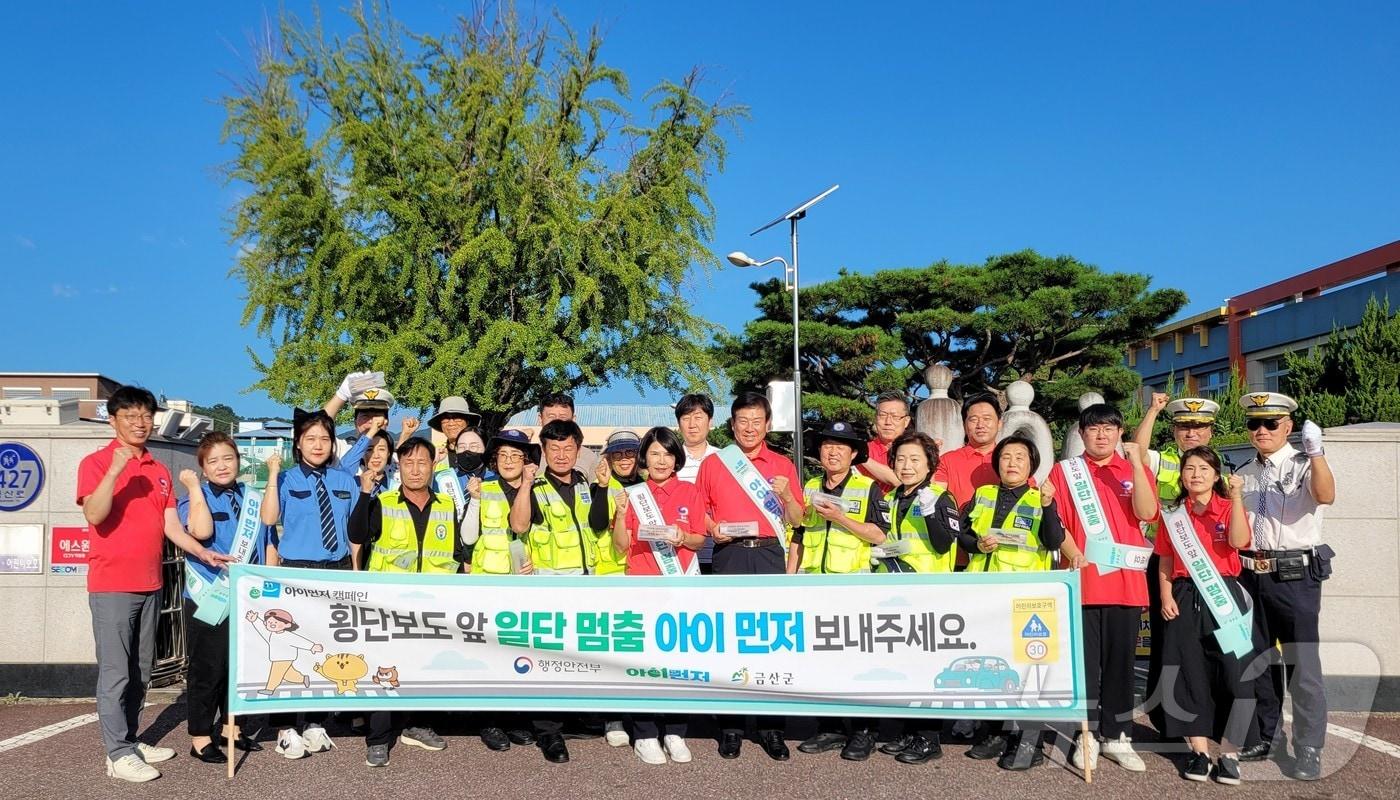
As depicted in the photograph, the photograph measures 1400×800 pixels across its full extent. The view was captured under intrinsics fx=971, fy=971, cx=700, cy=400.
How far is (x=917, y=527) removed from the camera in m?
4.98

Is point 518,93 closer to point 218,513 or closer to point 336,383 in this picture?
point 336,383

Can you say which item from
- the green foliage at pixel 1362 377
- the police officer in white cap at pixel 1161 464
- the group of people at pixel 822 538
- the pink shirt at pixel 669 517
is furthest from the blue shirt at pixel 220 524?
the green foliage at pixel 1362 377

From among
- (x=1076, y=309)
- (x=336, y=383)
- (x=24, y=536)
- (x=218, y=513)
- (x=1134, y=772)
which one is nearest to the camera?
(x=1134, y=772)

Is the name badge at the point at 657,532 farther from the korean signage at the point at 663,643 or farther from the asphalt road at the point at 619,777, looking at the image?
the asphalt road at the point at 619,777

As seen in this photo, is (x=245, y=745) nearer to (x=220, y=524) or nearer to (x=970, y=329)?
(x=220, y=524)

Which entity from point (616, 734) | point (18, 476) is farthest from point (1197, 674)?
point (18, 476)

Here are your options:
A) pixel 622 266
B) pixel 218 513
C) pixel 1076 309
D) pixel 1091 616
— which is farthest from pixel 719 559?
pixel 1076 309

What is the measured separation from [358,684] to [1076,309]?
27.3m

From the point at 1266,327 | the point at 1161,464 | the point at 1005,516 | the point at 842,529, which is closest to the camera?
the point at 1005,516

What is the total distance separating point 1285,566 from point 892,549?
199 cm

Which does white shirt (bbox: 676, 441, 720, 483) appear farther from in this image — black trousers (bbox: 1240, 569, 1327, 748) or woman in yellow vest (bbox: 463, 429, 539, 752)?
black trousers (bbox: 1240, 569, 1327, 748)

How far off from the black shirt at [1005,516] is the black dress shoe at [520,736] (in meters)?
2.54

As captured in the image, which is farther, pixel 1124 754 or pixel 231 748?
pixel 1124 754

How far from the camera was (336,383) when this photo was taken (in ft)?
Result: 55.5
